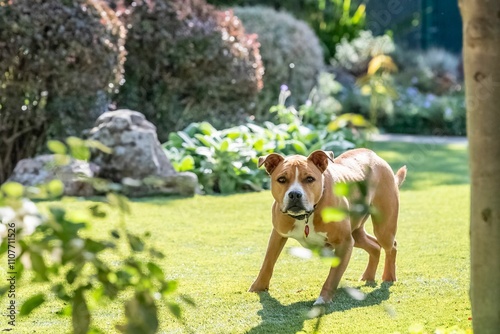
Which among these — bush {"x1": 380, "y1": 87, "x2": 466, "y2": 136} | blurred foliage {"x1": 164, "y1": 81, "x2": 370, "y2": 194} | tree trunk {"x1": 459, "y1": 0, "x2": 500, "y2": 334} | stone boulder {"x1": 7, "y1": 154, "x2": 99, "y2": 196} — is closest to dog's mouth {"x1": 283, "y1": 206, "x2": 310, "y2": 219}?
tree trunk {"x1": 459, "y1": 0, "x2": 500, "y2": 334}

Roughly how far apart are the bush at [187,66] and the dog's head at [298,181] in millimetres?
5776

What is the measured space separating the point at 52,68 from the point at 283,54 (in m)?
4.46

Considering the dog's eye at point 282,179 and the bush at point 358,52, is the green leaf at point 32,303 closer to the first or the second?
the dog's eye at point 282,179

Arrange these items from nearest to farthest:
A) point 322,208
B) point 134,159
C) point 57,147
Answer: point 57,147 < point 322,208 < point 134,159

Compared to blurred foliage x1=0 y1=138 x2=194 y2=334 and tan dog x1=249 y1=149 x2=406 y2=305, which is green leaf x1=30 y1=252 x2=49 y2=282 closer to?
blurred foliage x1=0 y1=138 x2=194 y2=334

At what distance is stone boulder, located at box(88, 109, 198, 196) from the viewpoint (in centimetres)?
867

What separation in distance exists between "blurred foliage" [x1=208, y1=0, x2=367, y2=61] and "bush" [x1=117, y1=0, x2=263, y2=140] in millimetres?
6907

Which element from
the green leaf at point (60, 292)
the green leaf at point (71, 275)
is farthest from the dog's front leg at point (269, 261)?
the green leaf at point (71, 275)

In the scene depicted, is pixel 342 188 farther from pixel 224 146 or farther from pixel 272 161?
pixel 224 146

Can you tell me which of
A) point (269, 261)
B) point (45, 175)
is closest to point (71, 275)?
point (269, 261)

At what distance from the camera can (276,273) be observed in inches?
226

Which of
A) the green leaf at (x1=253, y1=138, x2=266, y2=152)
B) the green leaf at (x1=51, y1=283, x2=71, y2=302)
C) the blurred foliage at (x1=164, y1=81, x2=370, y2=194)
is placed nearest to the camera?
the green leaf at (x1=51, y1=283, x2=71, y2=302)

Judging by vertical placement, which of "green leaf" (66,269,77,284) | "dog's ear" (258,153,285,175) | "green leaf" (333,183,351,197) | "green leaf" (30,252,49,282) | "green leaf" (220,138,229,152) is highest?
"green leaf" (333,183,351,197)

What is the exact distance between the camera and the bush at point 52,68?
8.77 m
